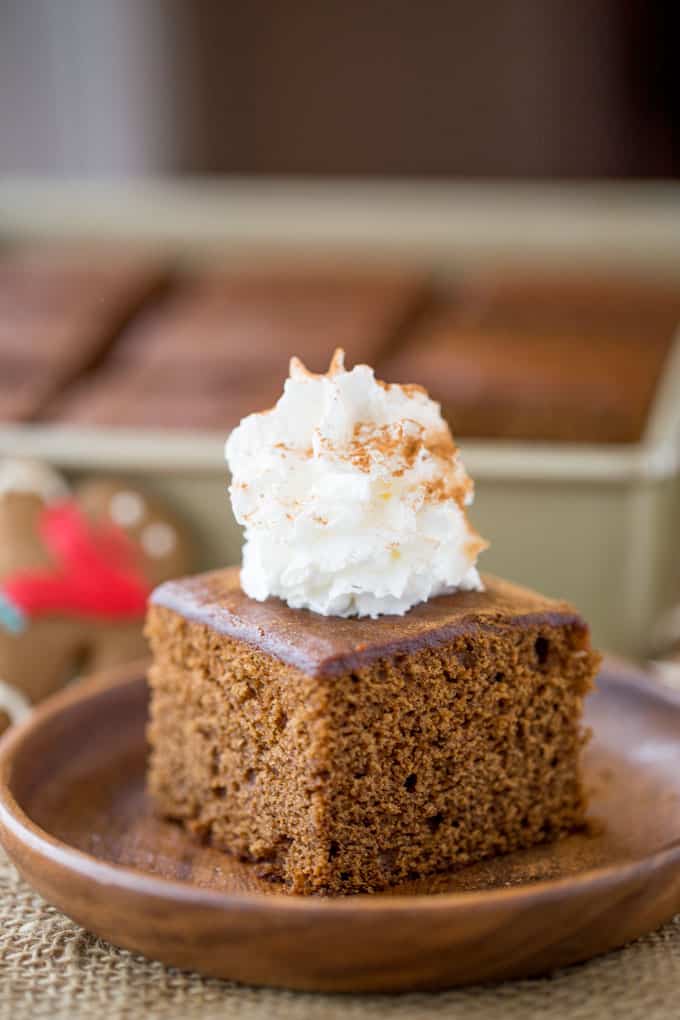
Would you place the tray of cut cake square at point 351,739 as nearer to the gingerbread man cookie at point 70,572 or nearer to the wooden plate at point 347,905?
the wooden plate at point 347,905

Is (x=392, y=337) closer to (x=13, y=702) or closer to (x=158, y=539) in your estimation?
(x=158, y=539)

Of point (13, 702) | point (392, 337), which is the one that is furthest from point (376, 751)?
point (392, 337)

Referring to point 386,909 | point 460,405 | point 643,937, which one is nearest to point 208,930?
Result: point 386,909

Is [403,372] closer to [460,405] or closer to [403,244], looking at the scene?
[460,405]

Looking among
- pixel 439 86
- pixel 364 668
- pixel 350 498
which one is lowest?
pixel 364 668

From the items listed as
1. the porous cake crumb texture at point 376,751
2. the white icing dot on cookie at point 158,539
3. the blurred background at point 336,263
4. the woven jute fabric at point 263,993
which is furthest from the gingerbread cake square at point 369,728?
the white icing dot on cookie at point 158,539

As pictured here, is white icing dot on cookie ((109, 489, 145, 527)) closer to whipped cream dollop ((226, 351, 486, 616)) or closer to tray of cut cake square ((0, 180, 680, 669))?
tray of cut cake square ((0, 180, 680, 669))

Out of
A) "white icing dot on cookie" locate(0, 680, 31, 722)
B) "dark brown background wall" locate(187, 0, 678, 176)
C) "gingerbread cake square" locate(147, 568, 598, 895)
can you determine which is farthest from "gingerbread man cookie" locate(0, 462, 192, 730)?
"dark brown background wall" locate(187, 0, 678, 176)
